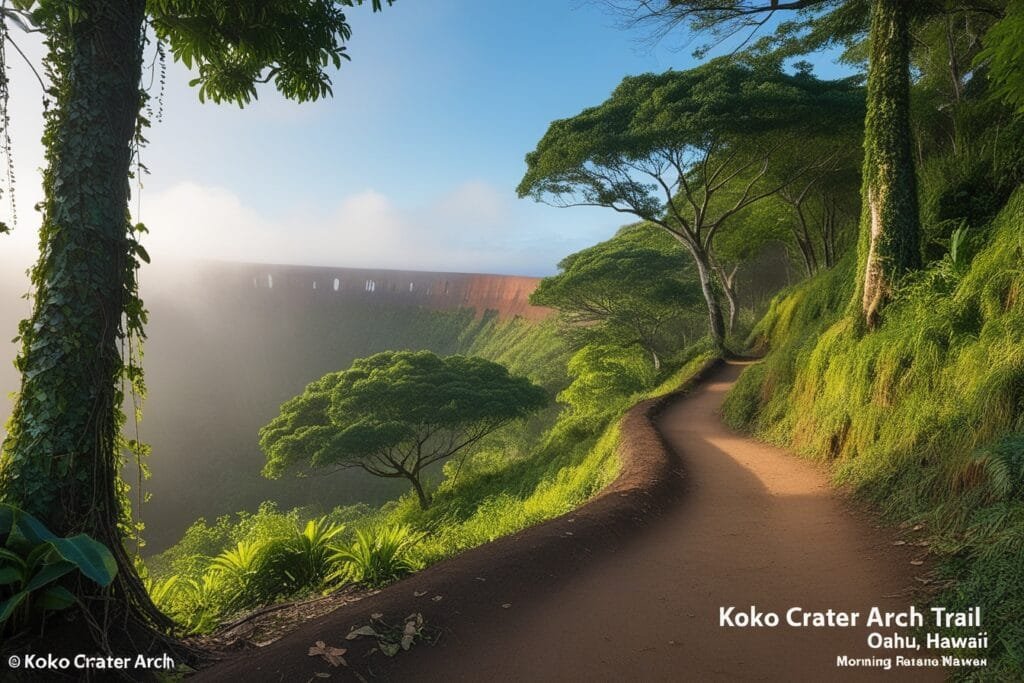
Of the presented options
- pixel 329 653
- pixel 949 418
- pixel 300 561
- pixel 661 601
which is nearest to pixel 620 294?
pixel 949 418

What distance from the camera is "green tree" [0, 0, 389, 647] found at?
112 inches

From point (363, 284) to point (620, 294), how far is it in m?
71.6

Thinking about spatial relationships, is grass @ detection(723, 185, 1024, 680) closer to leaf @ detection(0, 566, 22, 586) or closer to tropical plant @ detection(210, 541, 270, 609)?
leaf @ detection(0, 566, 22, 586)

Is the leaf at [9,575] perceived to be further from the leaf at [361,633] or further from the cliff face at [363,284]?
the cliff face at [363,284]

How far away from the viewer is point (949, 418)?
3906 millimetres

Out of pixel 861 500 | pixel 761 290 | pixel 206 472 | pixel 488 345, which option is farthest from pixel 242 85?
pixel 488 345

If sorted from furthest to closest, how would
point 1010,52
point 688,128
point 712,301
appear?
point 712,301 → point 688,128 → point 1010,52

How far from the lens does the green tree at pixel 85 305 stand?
2.84 meters

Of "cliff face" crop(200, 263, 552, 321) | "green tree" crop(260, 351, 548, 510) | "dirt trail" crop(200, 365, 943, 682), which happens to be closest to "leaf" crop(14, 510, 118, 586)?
"dirt trail" crop(200, 365, 943, 682)

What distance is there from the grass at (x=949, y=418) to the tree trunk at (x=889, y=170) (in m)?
0.30

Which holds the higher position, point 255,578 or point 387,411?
point 255,578

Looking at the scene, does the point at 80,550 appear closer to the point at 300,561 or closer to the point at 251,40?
the point at 300,561

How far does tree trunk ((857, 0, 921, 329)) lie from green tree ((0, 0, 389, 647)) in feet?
25.3

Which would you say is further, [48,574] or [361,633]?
[361,633]
